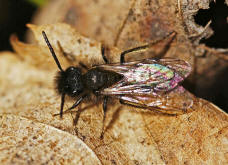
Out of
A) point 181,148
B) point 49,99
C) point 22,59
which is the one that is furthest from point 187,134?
point 22,59

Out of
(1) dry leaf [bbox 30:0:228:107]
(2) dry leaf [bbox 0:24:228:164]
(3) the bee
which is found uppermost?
(1) dry leaf [bbox 30:0:228:107]

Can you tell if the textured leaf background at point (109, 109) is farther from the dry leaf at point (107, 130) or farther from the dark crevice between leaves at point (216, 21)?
the dark crevice between leaves at point (216, 21)

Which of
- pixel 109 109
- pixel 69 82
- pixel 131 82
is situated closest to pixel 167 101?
pixel 131 82

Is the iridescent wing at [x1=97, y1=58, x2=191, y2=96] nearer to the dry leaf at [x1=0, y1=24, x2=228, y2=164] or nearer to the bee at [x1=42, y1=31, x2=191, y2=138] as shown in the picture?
the bee at [x1=42, y1=31, x2=191, y2=138]

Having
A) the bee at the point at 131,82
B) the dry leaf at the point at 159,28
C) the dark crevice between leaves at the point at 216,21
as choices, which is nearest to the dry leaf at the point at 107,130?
the bee at the point at 131,82

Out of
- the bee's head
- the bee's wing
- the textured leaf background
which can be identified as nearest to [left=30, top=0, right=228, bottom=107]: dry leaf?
the textured leaf background

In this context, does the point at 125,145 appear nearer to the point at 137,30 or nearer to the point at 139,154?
the point at 139,154

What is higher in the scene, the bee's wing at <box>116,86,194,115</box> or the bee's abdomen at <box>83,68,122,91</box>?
the bee's abdomen at <box>83,68,122,91</box>
